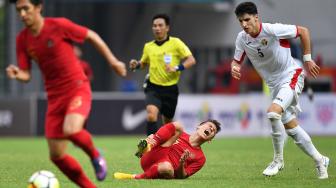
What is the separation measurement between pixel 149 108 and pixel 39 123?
13287 millimetres

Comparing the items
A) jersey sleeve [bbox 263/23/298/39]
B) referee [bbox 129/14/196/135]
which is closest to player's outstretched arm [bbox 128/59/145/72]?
referee [bbox 129/14/196/135]

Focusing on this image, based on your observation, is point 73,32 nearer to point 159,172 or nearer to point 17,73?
point 17,73

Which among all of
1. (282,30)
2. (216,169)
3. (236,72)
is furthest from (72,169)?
(216,169)

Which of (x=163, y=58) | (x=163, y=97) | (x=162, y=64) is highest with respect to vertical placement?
(x=163, y=58)

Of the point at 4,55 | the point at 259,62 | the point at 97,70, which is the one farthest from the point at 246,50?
the point at 97,70

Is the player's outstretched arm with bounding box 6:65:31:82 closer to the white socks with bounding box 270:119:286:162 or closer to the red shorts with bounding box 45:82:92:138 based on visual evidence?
the red shorts with bounding box 45:82:92:138

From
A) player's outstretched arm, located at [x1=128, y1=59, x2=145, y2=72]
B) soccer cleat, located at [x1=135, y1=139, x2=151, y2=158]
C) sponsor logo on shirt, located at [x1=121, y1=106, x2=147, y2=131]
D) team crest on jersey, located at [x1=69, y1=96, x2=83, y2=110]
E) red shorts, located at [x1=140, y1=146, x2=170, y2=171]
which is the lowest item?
sponsor logo on shirt, located at [x1=121, y1=106, x2=147, y2=131]

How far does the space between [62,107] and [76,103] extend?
180 millimetres

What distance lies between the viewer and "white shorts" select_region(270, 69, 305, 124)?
37.7 feet

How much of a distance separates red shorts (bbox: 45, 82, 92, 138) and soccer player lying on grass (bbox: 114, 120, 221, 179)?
2183 millimetres

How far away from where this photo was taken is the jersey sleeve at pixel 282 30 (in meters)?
11.7

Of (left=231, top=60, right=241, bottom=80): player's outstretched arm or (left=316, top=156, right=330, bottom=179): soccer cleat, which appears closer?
(left=316, top=156, right=330, bottom=179): soccer cleat

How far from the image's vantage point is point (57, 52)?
9148 millimetres

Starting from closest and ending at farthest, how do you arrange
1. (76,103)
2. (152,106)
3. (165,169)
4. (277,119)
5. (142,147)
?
(76,103) < (142,147) < (165,169) < (277,119) < (152,106)
